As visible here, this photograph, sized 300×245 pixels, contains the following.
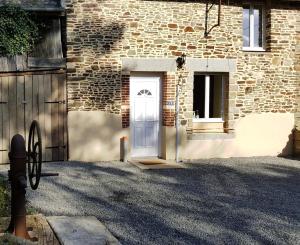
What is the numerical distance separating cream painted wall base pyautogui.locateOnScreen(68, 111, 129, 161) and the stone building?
0.03 metres

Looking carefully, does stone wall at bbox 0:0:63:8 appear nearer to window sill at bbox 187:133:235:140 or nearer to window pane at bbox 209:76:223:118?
window pane at bbox 209:76:223:118

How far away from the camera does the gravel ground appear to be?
596 cm

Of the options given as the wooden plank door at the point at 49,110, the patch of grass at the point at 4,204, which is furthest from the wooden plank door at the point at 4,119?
the patch of grass at the point at 4,204

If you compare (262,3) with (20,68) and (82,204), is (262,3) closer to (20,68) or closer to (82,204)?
(20,68)

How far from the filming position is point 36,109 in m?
11.2

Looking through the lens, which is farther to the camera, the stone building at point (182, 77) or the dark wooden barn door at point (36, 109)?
the stone building at point (182, 77)

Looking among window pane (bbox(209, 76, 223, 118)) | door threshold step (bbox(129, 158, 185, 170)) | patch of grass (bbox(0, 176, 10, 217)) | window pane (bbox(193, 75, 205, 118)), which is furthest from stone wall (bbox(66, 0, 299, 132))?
patch of grass (bbox(0, 176, 10, 217))

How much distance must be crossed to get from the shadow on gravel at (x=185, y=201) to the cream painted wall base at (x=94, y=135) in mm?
541

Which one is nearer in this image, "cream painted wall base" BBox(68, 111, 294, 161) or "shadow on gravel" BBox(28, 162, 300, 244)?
"shadow on gravel" BBox(28, 162, 300, 244)

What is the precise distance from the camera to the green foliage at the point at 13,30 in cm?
1091

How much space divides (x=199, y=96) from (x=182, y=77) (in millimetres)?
919

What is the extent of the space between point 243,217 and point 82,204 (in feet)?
8.40

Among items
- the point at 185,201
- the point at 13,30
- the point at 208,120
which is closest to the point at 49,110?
the point at 13,30

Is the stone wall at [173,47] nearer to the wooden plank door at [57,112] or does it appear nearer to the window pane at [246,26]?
the wooden plank door at [57,112]
